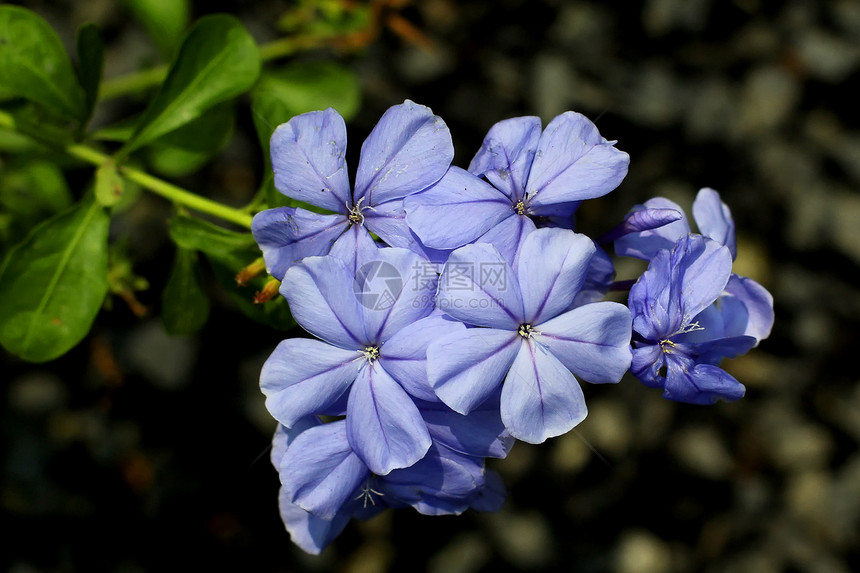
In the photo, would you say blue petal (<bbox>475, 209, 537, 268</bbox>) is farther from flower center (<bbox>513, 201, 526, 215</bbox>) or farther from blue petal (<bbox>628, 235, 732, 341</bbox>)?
blue petal (<bbox>628, 235, 732, 341</bbox>)

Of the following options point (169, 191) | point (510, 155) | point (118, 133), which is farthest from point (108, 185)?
point (510, 155)

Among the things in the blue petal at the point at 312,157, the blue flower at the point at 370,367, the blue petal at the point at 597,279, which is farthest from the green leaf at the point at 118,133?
the blue petal at the point at 597,279

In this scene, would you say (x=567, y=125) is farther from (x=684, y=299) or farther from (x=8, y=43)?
(x=8, y=43)

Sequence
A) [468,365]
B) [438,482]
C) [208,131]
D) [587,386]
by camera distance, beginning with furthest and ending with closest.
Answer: [587,386], [208,131], [438,482], [468,365]

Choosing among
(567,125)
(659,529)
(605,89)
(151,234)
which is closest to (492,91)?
(605,89)

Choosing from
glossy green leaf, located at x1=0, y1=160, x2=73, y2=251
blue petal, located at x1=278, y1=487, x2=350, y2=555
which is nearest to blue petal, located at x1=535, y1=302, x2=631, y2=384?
blue petal, located at x1=278, y1=487, x2=350, y2=555

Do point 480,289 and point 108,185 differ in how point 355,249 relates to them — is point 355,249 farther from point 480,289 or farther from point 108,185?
point 108,185
